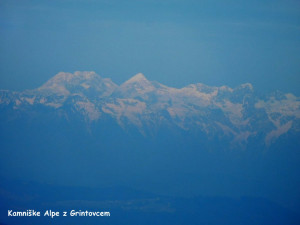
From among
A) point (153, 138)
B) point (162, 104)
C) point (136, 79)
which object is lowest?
point (153, 138)

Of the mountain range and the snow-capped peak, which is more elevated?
the snow-capped peak

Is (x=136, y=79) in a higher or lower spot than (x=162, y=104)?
higher

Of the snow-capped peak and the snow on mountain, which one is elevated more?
the snow-capped peak

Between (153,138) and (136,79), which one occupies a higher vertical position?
(136,79)

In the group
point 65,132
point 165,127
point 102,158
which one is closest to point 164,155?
point 165,127

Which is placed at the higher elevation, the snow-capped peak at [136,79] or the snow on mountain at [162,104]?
the snow-capped peak at [136,79]

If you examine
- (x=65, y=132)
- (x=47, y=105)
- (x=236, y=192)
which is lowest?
(x=236, y=192)

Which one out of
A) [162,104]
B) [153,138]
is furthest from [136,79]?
[153,138]

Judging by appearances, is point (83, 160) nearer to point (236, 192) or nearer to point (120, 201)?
point (120, 201)

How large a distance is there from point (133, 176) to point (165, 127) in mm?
853

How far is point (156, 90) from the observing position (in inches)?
259

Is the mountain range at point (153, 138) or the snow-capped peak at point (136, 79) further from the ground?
the snow-capped peak at point (136, 79)

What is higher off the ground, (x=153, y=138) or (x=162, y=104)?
(x=162, y=104)

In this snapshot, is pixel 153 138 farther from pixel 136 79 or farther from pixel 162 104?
pixel 136 79
